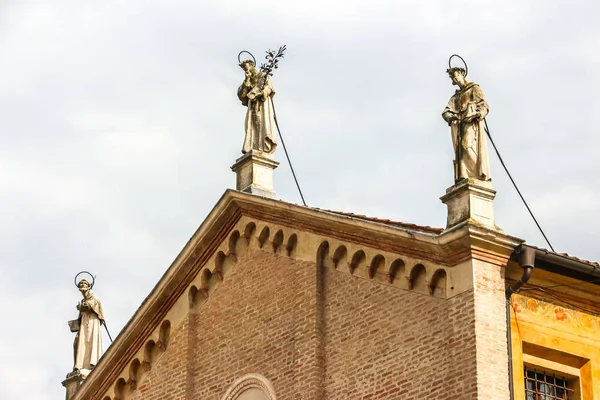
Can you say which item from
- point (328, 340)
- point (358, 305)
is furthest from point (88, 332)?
point (358, 305)

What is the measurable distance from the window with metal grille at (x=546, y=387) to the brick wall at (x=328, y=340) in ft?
3.22

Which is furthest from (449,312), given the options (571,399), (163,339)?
(163,339)

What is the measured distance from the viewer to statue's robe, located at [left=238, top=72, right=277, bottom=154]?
2461 centimetres

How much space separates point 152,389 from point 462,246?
7.00 metres

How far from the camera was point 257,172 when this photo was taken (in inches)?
961

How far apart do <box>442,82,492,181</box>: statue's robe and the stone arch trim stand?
4391 mm

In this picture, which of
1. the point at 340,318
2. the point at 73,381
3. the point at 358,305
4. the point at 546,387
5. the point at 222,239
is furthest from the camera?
the point at 73,381

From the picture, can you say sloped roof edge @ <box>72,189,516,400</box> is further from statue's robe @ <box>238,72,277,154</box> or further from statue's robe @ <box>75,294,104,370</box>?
Answer: statue's robe @ <box>238,72,277,154</box>

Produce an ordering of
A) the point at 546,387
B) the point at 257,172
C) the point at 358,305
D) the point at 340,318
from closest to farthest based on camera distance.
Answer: the point at 546,387 < the point at 358,305 < the point at 340,318 < the point at 257,172

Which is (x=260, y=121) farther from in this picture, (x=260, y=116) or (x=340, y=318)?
(x=340, y=318)

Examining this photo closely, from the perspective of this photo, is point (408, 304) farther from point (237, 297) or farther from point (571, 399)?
point (237, 297)

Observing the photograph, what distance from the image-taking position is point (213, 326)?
24.2 meters

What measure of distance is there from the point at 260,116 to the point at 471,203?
5.58 meters

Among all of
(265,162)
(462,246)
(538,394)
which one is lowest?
(538,394)
